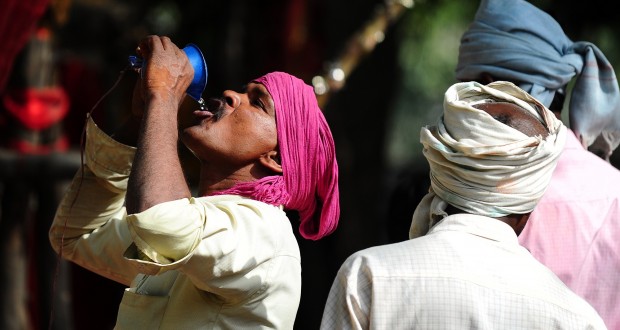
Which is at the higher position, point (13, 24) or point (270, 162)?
point (13, 24)

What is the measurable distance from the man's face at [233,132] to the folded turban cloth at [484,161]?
48cm

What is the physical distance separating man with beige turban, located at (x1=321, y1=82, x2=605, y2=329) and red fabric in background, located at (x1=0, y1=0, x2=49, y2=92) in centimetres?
221

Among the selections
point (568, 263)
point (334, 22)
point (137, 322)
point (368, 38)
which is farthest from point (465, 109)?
point (334, 22)

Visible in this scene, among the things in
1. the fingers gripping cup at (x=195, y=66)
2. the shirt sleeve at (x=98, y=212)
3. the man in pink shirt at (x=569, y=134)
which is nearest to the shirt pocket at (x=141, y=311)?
the shirt sleeve at (x=98, y=212)

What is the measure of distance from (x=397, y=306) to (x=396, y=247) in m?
0.15

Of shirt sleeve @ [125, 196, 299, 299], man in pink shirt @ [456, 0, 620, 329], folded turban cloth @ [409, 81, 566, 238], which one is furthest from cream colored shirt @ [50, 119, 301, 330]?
man in pink shirt @ [456, 0, 620, 329]

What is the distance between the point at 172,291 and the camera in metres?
2.92

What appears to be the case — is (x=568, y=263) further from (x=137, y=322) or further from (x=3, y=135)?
(x=3, y=135)

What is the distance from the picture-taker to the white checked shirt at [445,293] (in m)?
2.51

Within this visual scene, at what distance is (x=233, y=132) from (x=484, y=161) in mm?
721

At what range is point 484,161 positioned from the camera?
2619mm

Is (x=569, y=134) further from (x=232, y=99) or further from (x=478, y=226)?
(x=232, y=99)

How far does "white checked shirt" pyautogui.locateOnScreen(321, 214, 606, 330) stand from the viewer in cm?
A: 251

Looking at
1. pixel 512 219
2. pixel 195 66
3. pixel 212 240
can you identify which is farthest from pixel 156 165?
pixel 512 219
